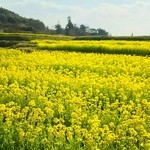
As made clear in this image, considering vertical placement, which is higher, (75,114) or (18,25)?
(75,114)

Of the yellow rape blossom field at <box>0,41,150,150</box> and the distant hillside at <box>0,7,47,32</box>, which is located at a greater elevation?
the yellow rape blossom field at <box>0,41,150,150</box>

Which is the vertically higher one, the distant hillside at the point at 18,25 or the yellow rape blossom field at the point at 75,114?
the yellow rape blossom field at the point at 75,114

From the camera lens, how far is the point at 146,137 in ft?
25.1

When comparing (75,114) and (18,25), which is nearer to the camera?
(75,114)

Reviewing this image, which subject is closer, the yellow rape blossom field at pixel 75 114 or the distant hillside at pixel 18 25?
the yellow rape blossom field at pixel 75 114

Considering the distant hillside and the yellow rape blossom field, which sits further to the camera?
the distant hillside

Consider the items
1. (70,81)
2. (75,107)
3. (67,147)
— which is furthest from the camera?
(70,81)

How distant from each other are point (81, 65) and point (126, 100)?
7.09 meters

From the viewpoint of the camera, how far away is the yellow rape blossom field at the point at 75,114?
305 inches

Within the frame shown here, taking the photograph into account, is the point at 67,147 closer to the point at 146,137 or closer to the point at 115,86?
the point at 146,137

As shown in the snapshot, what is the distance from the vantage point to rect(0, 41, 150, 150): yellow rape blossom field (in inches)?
305

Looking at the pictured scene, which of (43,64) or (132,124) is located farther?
(43,64)

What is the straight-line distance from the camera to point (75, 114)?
889 cm

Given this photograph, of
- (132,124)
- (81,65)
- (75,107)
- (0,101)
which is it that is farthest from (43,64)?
(132,124)
